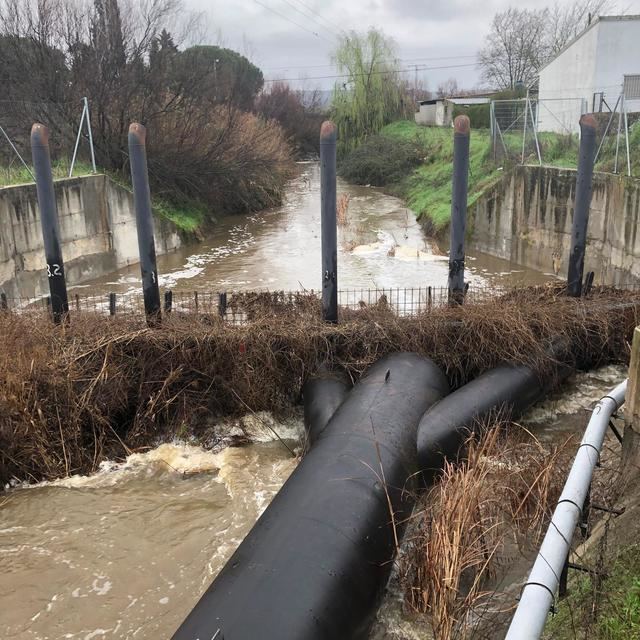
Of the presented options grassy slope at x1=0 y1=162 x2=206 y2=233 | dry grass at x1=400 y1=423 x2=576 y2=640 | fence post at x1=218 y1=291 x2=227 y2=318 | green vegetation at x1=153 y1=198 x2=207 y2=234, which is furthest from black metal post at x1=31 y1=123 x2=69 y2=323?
green vegetation at x1=153 y1=198 x2=207 y2=234

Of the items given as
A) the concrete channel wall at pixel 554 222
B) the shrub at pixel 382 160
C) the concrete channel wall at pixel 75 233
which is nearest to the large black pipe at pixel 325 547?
the concrete channel wall at pixel 554 222

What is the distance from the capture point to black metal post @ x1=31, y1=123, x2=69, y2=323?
847 centimetres

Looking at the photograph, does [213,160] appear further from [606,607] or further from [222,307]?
[606,607]

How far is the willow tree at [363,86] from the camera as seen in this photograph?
40.1 m

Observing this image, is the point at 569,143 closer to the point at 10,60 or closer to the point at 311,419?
the point at 311,419

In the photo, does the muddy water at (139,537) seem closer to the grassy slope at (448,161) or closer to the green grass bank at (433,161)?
the grassy slope at (448,161)

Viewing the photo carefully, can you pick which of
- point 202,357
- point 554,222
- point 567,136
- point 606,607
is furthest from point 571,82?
point 606,607

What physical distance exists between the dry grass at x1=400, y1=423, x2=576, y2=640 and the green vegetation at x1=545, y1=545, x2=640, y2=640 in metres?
0.47

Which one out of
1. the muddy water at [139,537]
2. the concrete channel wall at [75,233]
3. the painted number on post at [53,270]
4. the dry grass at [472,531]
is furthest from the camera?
the concrete channel wall at [75,233]

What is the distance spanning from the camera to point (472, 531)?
449 cm

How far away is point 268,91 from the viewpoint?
55.2 metres

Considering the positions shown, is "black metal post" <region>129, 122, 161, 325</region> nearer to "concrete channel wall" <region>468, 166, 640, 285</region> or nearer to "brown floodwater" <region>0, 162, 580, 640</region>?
"brown floodwater" <region>0, 162, 580, 640</region>

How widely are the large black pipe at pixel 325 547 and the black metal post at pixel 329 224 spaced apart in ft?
9.74

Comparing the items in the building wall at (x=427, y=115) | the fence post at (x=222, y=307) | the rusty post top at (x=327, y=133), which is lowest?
the fence post at (x=222, y=307)
